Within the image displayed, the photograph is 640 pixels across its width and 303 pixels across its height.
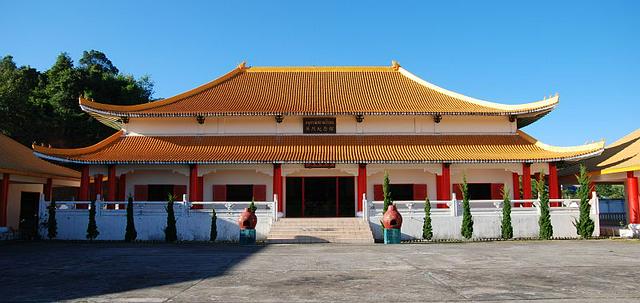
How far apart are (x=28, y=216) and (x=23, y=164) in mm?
4082

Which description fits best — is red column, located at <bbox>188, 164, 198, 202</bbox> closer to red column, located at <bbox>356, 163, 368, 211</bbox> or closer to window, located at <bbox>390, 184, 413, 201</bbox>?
red column, located at <bbox>356, 163, 368, 211</bbox>

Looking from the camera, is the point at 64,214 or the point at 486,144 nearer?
the point at 64,214

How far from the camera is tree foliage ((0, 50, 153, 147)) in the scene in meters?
33.8

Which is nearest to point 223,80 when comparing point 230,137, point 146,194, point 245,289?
point 230,137

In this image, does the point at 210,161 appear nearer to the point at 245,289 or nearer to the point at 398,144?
the point at 398,144

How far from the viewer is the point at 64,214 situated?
20.6 meters

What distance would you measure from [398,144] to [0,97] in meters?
25.6

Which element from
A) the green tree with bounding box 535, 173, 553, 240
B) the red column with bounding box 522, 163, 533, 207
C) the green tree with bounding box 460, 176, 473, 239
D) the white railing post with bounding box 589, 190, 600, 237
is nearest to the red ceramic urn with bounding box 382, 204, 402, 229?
the green tree with bounding box 460, 176, 473, 239

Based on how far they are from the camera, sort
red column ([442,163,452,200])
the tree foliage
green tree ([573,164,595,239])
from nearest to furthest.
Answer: green tree ([573,164,595,239]), red column ([442,163,452,200]), the tree foliage

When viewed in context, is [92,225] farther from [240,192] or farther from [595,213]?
[595,213]

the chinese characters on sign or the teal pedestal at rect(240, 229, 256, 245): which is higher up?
the chinese characters on sign

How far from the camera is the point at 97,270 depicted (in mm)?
10828

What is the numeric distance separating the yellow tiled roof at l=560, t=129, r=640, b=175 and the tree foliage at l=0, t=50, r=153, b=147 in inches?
1139

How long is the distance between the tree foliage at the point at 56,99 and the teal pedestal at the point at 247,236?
1905 cm
